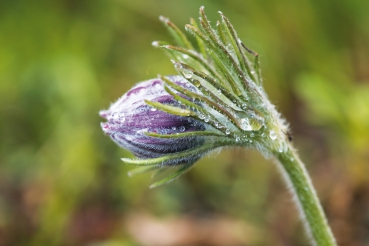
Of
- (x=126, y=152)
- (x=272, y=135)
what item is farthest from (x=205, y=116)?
(x=126, y=152)

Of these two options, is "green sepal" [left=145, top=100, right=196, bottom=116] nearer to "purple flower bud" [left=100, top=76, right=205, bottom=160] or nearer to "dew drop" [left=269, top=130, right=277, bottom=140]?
"purple flower bud" [left=100, top=76, right=205, bottom=160]

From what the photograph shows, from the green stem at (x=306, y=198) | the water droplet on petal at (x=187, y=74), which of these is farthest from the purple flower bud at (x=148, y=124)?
the green stem at (x=306, y=198)

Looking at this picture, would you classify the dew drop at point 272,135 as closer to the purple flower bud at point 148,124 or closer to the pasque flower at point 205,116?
the pasque flower at point 205,116

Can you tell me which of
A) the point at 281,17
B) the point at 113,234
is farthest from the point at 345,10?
the point at 113,234

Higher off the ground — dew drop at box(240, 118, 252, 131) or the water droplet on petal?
the water droplet on petal

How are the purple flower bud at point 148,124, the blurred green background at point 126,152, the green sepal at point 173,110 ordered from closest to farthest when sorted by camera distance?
the green sepal at point 173,110 < the purple flower bud at point 148,124 < the blurred green background at point 126,152

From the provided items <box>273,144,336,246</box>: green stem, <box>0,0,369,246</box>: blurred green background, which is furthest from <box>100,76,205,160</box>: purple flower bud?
<box>0,0,369,246</box>: blurred green background

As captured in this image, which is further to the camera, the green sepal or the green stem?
the green stem

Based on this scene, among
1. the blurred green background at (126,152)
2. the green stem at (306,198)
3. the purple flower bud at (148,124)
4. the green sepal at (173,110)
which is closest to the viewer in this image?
the green sepal at (173,110)
